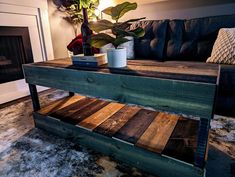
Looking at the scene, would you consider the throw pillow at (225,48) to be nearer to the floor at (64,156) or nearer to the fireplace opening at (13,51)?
the floor at (64,156)

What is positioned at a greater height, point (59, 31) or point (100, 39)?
point (59, 31)

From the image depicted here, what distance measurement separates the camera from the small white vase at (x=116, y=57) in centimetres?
98

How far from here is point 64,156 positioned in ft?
3.65

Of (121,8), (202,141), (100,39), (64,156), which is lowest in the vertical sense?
(64,156)

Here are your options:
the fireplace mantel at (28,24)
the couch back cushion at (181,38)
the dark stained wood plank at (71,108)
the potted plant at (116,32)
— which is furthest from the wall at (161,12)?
the potted plant at (116,32)

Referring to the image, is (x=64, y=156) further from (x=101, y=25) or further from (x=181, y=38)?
(x=181, y=38)

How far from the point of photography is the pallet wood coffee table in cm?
73

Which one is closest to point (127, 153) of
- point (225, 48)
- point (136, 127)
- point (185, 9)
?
point (136, 127)

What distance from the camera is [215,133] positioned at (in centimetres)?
126

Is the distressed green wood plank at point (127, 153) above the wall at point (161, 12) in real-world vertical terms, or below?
below

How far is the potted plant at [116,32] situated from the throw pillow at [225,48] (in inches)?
38.2

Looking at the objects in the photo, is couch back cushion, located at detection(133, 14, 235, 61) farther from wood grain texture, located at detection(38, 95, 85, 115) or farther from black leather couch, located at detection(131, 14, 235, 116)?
wood grain texture, located at detection(38, 95, 85, 115)

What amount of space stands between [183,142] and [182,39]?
4.66 feet

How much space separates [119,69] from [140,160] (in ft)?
1.69
